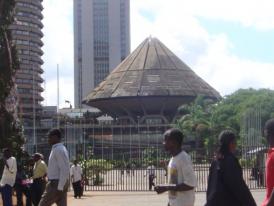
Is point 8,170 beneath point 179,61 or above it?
beneath

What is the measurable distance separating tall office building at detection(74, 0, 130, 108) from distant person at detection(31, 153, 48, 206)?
144 metres

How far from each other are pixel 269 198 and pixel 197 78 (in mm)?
94664

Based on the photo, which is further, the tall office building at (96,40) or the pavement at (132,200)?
the tall office building at (96,40)

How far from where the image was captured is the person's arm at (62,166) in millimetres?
8672

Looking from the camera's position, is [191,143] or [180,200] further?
[191,143]

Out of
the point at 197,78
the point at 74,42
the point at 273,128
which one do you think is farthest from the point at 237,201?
the point at 74,42

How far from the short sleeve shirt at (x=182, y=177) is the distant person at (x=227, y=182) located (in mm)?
348

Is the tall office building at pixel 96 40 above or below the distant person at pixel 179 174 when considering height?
above

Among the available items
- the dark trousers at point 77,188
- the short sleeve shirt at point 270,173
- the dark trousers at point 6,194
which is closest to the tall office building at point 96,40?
the dark trousers at point 77,188

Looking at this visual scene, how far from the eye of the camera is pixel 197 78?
328 ft

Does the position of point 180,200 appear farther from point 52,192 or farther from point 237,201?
point 52,192

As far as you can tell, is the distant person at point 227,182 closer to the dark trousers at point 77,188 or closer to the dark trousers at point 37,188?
the dark trousers at point 37,188

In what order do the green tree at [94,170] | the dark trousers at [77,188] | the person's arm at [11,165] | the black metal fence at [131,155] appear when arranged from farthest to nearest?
the green tree at [94,170], the black metal fence at [131,155], the dark trousers at [77,188], the person's arm at [11,165]

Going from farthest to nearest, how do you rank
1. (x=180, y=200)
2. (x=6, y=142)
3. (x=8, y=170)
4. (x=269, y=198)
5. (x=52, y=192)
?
(x=6, y=142) < (x=8, y=170) < (x=52, y=192) < (x=180, y=200) < (x=269, y=198)
